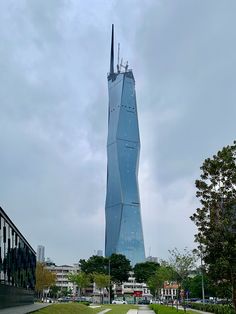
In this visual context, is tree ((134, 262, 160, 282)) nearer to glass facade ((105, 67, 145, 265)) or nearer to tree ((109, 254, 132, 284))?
tree ((109, 254, 132, 284))

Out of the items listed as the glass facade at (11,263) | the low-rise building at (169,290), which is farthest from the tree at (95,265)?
the glass facade at (11,263)

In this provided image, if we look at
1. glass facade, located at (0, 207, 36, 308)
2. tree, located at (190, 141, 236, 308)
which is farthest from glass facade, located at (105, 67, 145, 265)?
tree, located at (190, 141, 236, 308)

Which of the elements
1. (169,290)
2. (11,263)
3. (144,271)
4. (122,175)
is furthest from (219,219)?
(122,175)

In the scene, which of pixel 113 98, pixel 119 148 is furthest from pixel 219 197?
pixel 113 98

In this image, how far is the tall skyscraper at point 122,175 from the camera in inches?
7279

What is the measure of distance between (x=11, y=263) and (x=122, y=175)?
152 meters

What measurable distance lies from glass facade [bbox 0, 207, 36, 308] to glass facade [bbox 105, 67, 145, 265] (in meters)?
145

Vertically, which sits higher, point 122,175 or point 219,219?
point 122,175

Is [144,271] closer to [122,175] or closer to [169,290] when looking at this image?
[169,290]

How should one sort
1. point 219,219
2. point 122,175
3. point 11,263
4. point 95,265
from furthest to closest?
point 122,175 < point 95,265 < point 11,263 < point 219,219

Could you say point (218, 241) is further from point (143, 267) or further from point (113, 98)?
point (113, 98)

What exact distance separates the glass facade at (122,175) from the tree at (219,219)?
15781 cm

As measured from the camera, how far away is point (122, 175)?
182 metres

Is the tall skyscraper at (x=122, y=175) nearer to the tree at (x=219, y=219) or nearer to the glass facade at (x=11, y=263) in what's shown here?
the glass facade at (x=11, y=263)
